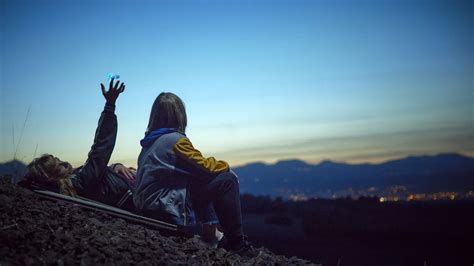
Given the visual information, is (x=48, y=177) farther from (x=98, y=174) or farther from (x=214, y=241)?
(x=214, y=241)

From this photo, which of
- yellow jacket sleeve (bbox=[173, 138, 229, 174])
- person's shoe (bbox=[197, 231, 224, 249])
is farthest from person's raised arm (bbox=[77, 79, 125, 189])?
person's shoe (bbox=[197, 231, 224, 249])

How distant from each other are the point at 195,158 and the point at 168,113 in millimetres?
805

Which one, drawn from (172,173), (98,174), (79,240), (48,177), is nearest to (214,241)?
(172,173)

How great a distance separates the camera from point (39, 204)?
6.40 meters

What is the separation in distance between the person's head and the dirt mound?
1468 millimetres

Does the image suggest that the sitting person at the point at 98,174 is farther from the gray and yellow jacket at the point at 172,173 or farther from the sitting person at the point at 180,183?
the gray and yellow jacket at the point at 172,173

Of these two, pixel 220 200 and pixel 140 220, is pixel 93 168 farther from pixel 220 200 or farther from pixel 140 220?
pixel 220 200

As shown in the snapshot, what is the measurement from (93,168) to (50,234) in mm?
1451

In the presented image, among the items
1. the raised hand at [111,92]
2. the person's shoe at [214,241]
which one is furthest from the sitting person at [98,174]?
the person's shoe at [214,241]

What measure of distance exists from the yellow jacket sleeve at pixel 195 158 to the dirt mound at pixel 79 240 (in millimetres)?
1070

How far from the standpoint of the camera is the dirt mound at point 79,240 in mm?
4727

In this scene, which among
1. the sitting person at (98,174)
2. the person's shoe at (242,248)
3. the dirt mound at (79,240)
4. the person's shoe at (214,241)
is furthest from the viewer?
the person's shoe at (214,241)

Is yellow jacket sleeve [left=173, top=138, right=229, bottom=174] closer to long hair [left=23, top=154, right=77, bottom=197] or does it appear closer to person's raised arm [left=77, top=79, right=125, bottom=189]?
person's raised arm [left=77, top=79, right=125, bottom=189]

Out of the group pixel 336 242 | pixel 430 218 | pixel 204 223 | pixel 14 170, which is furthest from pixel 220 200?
pixel 430 218
